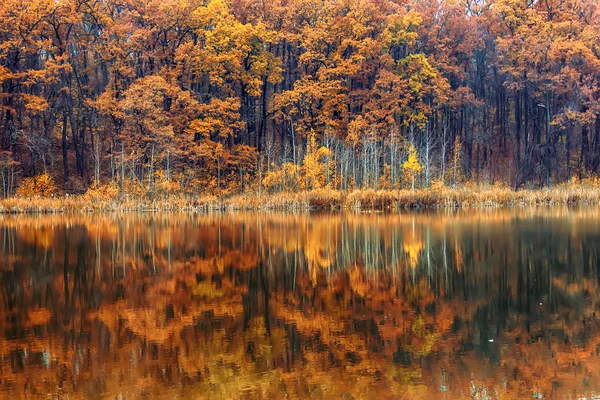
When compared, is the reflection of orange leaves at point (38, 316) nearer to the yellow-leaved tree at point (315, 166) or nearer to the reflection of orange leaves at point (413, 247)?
the reflection of orange leaves at point (413, 247)

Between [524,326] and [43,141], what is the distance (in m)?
38.9

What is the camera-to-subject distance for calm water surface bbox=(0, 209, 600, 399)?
699 cm

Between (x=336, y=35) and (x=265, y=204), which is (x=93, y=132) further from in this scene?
(x=336, y=35)

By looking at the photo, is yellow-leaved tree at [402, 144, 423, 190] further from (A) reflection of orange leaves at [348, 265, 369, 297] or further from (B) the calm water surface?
(A) reflection of orange leaves at [348, 265, 369, 297]

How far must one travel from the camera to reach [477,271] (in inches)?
532

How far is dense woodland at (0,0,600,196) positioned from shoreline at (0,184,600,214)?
236cm

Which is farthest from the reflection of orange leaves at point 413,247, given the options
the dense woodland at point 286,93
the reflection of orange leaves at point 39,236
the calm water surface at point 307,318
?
the dense woodland at point 286,93

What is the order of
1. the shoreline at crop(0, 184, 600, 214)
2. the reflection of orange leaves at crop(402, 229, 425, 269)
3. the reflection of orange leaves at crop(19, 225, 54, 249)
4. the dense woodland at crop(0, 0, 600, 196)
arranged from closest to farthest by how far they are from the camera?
the reflection of orange leaves at crop(402, 229, 425, 269) → the reflection of orange leaves at crop(19, 225, 54, 249) → the shoreline at crop(0, 184, 600, 214) → the dense woodland at crop(0, 0, 600, 196)

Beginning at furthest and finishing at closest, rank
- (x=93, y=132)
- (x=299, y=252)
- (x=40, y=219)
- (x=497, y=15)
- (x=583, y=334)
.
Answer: (x=497, y=15) < (x=93, y=132) < (x=40, y=219) < (x=299, y=252) < (x=583, y=334)

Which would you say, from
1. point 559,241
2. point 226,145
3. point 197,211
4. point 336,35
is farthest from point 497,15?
point 559,241

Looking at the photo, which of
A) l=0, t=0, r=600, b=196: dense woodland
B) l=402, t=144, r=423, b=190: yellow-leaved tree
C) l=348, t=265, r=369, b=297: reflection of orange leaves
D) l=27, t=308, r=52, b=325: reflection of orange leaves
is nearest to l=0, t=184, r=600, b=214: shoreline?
l=0, t=0, r=600, b=196: dense woodland

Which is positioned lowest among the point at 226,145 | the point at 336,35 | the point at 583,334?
the point at 583,334

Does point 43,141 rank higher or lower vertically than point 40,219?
higher

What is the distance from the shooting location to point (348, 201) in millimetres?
35688
